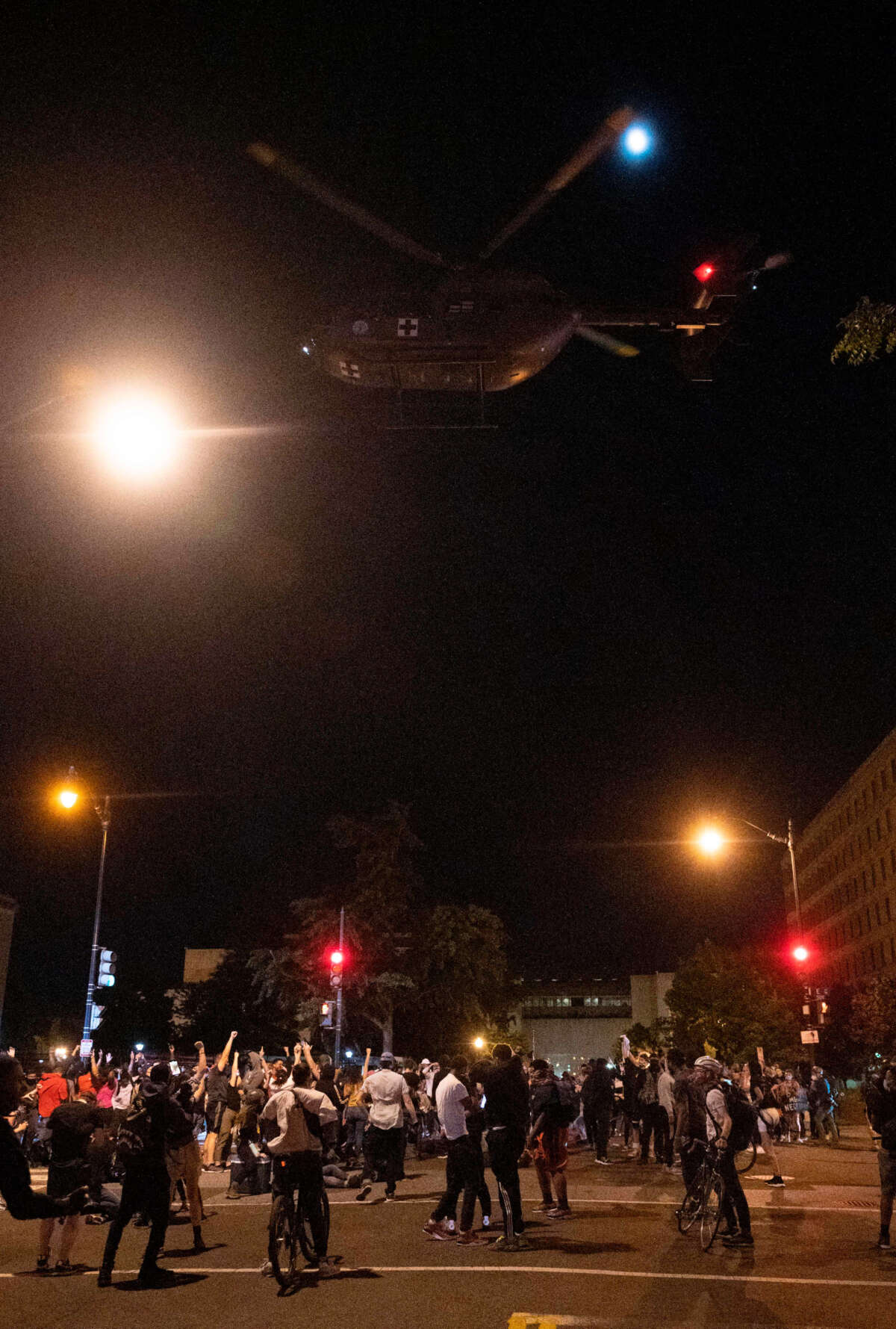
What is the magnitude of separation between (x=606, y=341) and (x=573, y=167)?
2857 millimetres

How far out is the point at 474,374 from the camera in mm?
10922

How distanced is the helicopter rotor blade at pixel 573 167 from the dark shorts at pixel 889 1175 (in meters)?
9.14

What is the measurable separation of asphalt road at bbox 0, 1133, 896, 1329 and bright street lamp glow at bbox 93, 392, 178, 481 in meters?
6.89

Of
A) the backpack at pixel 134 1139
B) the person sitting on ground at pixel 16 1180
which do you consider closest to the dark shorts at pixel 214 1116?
the backpack at pixel 134 1139

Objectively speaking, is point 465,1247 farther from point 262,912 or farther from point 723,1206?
point 262,912

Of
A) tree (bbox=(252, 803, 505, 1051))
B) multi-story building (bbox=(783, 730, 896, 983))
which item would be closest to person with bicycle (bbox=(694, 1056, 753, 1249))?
tree (bbox=(252, 803, 505, 1051))

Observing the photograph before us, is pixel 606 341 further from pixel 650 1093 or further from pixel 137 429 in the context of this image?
pixel 650 1093

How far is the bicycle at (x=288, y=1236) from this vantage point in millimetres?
8953

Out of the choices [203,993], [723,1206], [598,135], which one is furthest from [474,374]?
[203,993]

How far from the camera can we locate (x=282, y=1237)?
30.9 feet

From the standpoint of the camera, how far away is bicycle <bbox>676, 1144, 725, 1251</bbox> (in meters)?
10.6

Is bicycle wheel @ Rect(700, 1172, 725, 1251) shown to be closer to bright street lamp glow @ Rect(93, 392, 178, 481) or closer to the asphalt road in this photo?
the asphalt road

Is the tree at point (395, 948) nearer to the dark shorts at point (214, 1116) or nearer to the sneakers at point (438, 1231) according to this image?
the dark shorts at point (214, 1116)

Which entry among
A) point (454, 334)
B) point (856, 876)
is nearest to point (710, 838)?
point (454, 334)
